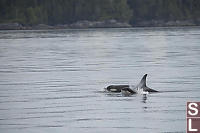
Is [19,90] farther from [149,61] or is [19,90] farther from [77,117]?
[149,61]

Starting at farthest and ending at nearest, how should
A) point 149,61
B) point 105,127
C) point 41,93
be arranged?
1. point 149,61
2. point 41,93
3. point 105,127

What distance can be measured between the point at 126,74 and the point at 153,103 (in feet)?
57.4

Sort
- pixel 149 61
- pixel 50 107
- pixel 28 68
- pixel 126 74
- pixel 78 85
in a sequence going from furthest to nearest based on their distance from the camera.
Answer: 1. pixel 149 61
2. pixel 28 68
3. pixel 126 74
4. pixel 78 85
5. pixel 50 107

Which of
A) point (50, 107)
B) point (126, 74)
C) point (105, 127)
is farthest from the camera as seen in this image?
point (126, 74)

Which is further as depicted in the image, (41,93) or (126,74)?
(126,74)

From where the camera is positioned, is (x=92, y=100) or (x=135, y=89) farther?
(x=135, y=89)

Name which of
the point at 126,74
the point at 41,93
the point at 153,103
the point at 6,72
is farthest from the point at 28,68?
the point at 153,103

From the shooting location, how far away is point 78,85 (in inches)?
1897

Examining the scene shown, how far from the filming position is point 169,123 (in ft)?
108

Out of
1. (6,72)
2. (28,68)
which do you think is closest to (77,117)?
(6,72)

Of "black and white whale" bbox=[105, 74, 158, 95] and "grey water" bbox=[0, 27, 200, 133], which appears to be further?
"black and white whale" bbox=[105, 74, 158, 95]

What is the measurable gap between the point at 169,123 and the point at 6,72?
29.0 metres

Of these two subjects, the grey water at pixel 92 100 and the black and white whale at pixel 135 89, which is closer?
the grey water at pixel 92 100

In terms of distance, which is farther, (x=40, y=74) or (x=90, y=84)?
(x=40, y=74)
